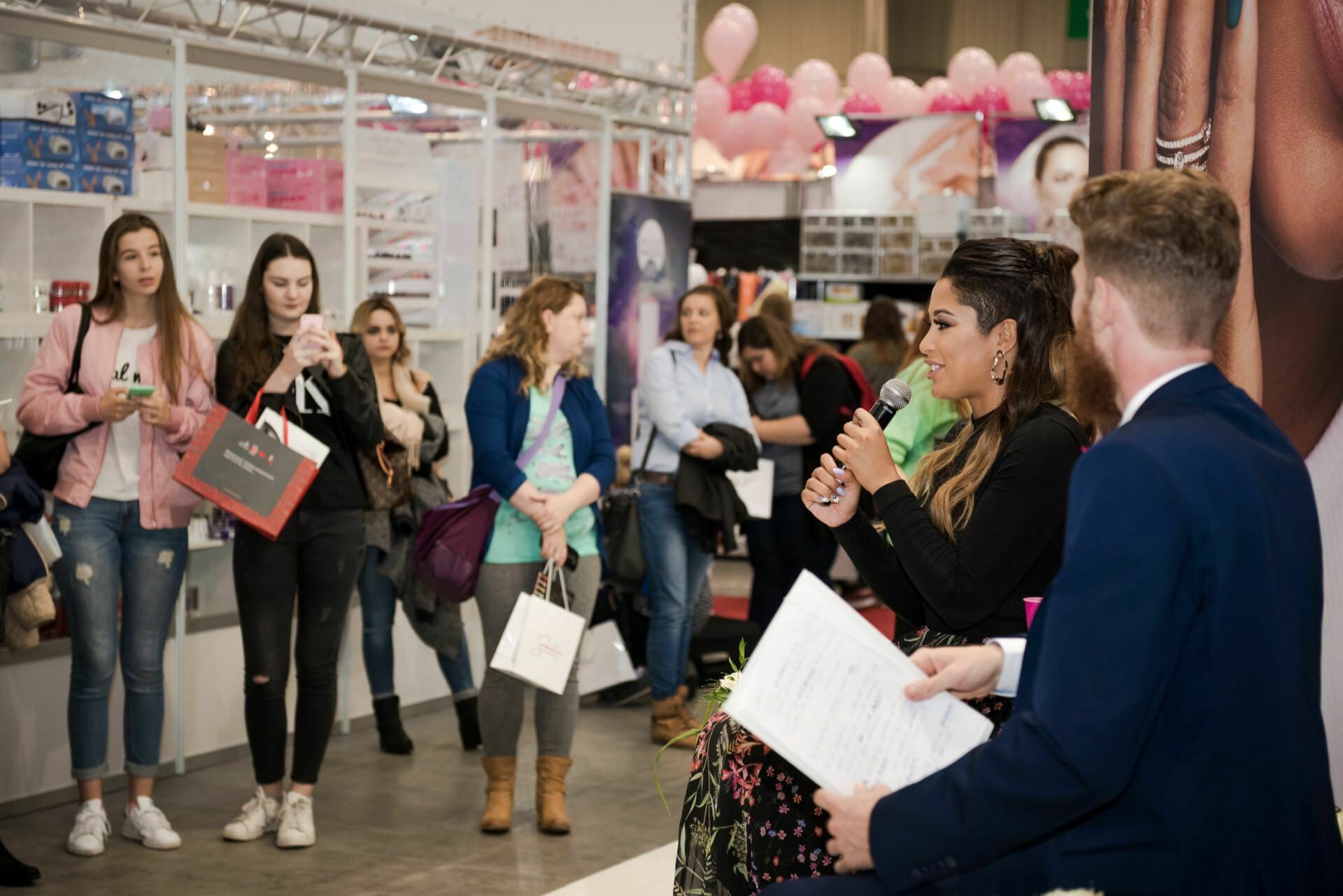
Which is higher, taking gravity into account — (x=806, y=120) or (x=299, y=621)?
(x=806, y=120)

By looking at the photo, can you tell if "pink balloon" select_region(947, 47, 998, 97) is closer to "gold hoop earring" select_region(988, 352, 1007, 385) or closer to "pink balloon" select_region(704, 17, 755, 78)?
"pink balloon" select_region(704, 17, 755, 78)

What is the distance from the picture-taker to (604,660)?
18.5ft

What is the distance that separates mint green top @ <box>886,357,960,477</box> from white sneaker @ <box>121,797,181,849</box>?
7.32 ft

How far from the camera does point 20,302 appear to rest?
4.29 m

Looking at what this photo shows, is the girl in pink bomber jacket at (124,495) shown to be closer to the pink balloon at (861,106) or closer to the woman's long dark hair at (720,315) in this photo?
the woman's long dark hair at (720,315)

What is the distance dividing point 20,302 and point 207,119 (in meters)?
1.26

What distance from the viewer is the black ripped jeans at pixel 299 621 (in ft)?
12.5

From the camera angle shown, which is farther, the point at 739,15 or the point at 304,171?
the point at 739,15

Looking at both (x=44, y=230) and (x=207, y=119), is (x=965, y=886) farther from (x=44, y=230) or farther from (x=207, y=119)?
(x=207, y=119)

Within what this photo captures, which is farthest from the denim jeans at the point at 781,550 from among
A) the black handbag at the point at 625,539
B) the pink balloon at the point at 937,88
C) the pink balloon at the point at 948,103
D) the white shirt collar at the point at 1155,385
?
the pink balloon at the point at 937,88

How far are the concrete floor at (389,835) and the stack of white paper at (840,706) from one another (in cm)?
181

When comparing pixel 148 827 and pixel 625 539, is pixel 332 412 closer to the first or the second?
pixel 148 827

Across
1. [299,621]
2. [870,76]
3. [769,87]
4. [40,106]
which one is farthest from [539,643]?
[870,76]

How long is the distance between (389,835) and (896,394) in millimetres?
2442
